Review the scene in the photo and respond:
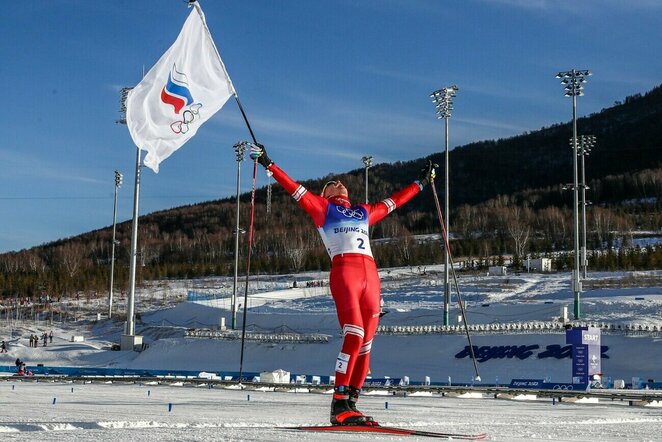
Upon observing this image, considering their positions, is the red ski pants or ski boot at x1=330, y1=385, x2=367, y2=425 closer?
ski boot at x1=330, y1=385, x2=367, y2=425

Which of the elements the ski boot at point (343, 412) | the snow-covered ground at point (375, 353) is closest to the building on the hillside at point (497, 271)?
the snow-covered ground at point (375, 353)

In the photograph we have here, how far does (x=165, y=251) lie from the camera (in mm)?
186000

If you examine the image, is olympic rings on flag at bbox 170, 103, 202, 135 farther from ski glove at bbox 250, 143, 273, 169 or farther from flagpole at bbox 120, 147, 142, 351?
flagpole at bbox 120, 147, 142, 351

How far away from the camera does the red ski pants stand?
9.19 meters

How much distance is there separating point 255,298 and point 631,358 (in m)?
46.2

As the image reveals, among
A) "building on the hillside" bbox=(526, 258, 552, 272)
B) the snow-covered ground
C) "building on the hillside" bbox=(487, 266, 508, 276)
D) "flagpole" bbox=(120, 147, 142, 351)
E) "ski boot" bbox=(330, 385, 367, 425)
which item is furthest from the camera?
"building on the hillside" bbox=(526, 258, 552, 272)

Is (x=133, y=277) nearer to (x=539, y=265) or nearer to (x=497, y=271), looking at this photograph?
(x=497, y=271)

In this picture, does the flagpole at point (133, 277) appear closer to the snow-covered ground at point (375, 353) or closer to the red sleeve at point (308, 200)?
the snow-covered ground at point (375, 353)

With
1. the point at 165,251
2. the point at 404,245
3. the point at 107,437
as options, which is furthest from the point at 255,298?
the point at 165,251

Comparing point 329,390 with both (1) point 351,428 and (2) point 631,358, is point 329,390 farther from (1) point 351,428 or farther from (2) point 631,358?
(2) point 631,358

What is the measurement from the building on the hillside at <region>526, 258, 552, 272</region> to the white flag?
7841 centimetres

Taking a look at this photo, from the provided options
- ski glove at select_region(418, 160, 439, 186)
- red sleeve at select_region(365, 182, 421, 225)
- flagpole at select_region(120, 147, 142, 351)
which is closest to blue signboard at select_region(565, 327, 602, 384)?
ski glove at select_region(418, 160, 439, 186)

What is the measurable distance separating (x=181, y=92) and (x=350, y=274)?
4036 millimetres

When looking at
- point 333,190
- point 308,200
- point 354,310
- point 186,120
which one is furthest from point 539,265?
point 354,310
